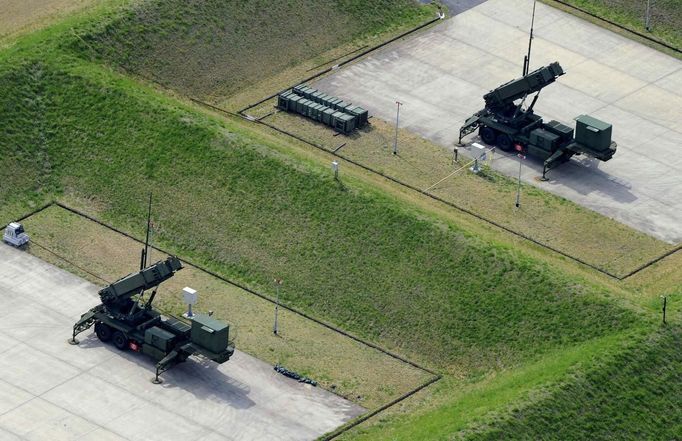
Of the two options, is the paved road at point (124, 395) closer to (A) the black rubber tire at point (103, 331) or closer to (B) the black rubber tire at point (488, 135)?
(A) the black rubber tire at point (103, 331)

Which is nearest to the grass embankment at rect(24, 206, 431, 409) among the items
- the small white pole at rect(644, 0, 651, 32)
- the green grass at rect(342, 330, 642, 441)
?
the green grass at rect(342, 330, 642, 441)

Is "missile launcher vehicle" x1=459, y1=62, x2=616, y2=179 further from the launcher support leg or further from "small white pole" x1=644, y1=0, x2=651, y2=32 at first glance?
the launcher support leg

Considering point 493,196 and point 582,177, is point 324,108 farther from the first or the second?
point 582,177

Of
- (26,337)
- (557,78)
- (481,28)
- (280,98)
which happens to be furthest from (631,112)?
(26,337)

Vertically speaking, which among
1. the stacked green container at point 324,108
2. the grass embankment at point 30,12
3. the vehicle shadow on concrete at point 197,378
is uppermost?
the grass embankment at point 30,12

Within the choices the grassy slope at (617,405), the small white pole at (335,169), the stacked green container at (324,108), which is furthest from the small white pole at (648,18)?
the grassy slope at (617,405)

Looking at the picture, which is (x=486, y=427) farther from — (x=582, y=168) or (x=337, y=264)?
(x=582, y=168)
